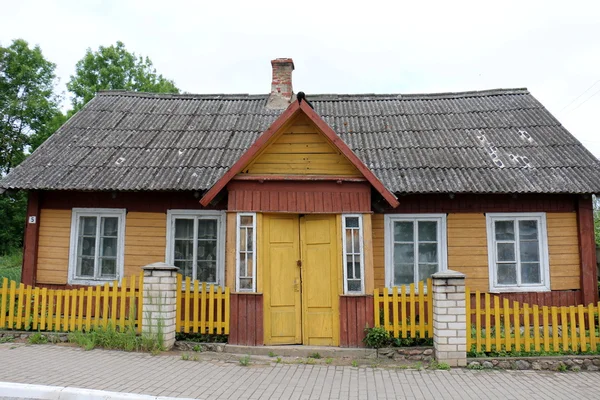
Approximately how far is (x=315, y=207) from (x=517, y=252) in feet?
14.5

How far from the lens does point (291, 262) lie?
7578 mm

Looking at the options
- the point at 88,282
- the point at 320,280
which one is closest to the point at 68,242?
the point at 88,282

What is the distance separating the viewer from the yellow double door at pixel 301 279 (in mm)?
7402

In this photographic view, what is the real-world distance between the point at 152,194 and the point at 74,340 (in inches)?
124

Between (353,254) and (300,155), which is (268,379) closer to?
(353,254)

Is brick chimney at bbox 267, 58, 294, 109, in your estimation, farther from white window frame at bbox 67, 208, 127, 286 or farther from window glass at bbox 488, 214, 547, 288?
window glass at bbox 488, 214, 547, 288

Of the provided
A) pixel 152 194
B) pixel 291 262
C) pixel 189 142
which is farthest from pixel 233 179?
pixel 189 142

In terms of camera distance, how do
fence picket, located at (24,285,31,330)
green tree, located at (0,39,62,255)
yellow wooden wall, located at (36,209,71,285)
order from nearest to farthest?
fence picket, located at (24,285,31,330), yellow wooden wall, located at (36,209,71,285), green tree, located at (0,39,62,255)

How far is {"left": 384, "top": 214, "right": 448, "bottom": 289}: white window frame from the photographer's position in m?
8.76

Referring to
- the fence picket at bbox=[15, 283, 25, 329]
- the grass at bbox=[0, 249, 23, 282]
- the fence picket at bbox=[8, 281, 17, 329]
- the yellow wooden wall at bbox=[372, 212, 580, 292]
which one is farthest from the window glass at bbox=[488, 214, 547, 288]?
the grass at bbox=[0, 249, 23, 282]

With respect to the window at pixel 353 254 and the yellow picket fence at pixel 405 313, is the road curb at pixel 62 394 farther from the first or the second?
the yellow picket fence at pixel 405 313

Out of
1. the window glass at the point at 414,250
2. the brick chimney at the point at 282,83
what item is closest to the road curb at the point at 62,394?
the window glass at the point at 414,250

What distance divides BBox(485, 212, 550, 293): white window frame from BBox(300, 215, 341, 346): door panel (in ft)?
11.5

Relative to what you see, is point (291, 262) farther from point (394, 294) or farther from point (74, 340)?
point (74, 340)
